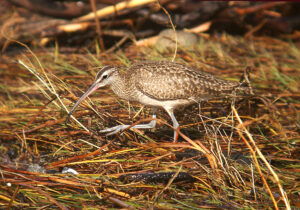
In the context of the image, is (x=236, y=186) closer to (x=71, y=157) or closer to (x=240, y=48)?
(x=71, y=157)

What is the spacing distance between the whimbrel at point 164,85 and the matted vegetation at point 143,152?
239 mm

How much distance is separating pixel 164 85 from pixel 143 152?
0.87 m

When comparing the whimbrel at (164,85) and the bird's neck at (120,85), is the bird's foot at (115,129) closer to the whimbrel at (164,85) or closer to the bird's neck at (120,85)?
the whimbrel at (164,85)

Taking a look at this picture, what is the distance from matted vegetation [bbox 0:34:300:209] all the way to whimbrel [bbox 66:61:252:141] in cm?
24

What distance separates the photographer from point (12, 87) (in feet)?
19.5

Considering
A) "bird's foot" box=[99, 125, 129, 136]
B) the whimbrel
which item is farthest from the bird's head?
"bird's foot" box=[99, 125, 129, 136]

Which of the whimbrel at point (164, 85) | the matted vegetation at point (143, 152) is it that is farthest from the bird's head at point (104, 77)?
the matted vegetation at point (143, 152)

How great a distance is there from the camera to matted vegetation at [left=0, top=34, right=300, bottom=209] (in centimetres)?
322

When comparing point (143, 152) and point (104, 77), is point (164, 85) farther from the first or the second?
point (143, 152)

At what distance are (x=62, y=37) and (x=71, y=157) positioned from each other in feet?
14.0

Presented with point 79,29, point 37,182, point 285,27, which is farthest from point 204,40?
point 37,182

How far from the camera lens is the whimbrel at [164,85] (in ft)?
14.0

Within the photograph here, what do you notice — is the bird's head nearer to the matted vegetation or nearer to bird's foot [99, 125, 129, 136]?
the matted vegetation

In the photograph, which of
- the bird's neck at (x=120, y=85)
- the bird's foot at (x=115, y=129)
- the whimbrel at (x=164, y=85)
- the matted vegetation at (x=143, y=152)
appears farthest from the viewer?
the bird's neck at (x=120, y=85)
